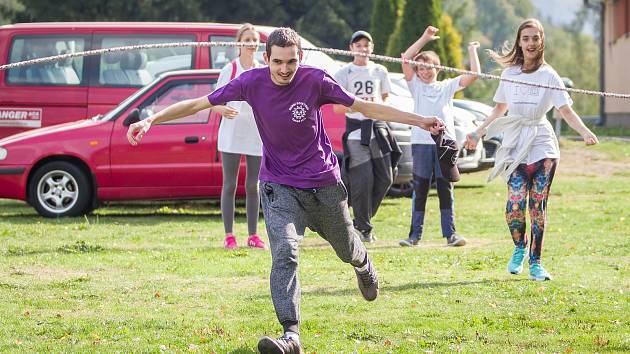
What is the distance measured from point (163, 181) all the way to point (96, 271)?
14.4 feet

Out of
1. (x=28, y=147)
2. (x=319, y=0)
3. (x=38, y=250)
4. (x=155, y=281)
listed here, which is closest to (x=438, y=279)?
(x=155, y=281)

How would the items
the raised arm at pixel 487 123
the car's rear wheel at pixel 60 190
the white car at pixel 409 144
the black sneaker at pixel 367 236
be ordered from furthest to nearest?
the white car at pixel 409 144 < the car's rear wheel at pixel 60 190 < the black sneaker at pixel 367 236 < the raised arm at pixel 487 123

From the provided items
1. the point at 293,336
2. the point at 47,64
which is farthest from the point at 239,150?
the point at 47,64

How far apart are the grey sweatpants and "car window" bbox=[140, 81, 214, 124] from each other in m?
7.18

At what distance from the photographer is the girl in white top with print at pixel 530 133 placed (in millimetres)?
9039

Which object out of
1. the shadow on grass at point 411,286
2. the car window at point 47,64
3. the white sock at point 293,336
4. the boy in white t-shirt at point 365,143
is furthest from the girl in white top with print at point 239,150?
the car window at point 47,64

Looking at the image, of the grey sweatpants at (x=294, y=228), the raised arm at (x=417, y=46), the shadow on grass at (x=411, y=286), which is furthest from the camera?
the raised arm at (x=417, y=46)

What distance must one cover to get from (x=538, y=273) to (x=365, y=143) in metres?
3.20

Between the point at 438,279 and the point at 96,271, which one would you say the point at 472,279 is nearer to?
the point at 438,279

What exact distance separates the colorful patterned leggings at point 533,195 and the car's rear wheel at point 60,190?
21.2ft

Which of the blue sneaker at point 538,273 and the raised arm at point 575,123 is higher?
the raised arm at point 575,123

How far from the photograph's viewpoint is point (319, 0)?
1938 inches

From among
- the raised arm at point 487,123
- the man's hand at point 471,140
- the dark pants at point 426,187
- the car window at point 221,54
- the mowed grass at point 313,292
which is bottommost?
the mowed grass at point 313,292

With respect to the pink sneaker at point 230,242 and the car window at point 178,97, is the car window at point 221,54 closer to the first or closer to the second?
the car window at point 178,97
